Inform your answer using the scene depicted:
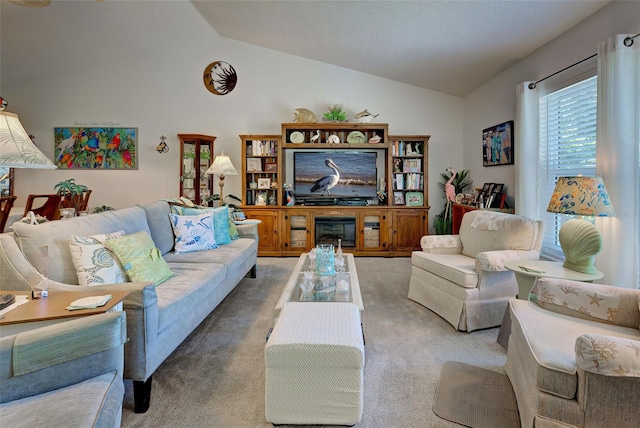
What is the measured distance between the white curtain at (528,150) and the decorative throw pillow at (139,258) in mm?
3368

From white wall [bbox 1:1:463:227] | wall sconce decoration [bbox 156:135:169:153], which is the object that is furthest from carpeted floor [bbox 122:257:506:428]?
wall sconce decoration [bbox 156:135:169:153]

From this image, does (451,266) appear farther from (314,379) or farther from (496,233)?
(314,379)

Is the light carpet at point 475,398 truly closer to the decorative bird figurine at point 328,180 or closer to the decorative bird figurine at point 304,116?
the decorative bird figurine at point 328,180

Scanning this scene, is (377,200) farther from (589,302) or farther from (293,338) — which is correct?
(293,338)

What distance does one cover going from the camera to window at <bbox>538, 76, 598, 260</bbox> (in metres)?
2.63

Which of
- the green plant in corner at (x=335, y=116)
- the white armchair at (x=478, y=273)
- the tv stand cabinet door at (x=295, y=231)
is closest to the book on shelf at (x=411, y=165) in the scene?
the green plant in corner at (x=335, y=116)

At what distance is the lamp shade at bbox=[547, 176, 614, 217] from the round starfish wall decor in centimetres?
465

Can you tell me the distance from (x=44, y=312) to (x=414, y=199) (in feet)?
14.9

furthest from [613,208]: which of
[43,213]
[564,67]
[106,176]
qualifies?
[106,176]

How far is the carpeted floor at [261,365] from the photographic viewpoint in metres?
1.49

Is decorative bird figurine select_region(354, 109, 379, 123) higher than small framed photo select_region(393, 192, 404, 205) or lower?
higher

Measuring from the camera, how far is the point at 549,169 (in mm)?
3137

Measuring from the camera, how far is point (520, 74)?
3.56 metres

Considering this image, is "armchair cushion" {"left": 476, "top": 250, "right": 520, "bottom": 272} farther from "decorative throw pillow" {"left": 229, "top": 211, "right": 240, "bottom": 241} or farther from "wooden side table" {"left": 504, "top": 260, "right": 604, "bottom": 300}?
"decorative throw pillow" {"left": 229, "top": 211, "right": 240, "bottom": 241}
